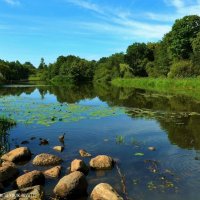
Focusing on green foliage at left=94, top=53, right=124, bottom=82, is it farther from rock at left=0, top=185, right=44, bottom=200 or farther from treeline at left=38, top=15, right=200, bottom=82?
rock at left=0, top=185, right=44, bottom=200

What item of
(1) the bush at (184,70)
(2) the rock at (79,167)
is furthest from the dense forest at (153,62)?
(2) the rock at (79,167)

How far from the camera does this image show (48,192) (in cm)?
1141

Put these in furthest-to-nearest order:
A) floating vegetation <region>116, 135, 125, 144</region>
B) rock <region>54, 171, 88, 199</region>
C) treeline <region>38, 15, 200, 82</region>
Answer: treeline <region>38, 15, 200, 82</region> → floating vegetation <region>116, 135, 125, 144</region> → rock <region>54, 171, 88, 199</region>

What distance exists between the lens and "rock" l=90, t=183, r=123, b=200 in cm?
1034

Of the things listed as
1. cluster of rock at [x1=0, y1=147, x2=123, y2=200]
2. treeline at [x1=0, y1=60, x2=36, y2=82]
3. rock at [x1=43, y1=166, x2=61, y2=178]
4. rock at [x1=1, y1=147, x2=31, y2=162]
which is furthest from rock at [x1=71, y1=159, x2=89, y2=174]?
treeline at [x1=0, y1=60, x2=36, y2=82]

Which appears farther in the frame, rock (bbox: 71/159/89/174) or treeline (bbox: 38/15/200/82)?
treeline (bbox: 38/15/200/82)

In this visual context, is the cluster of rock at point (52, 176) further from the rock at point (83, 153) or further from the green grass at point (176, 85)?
the green grass at point (176, 85)

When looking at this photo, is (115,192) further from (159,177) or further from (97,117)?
(97,117)

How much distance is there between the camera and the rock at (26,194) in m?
10.1

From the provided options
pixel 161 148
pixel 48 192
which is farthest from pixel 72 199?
pixel 161 148

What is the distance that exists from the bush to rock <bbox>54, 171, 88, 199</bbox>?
54.7 meters

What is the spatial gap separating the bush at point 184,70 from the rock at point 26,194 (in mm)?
56027

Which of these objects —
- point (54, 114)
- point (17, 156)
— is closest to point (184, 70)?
point (54, 114)

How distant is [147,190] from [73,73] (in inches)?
4615
